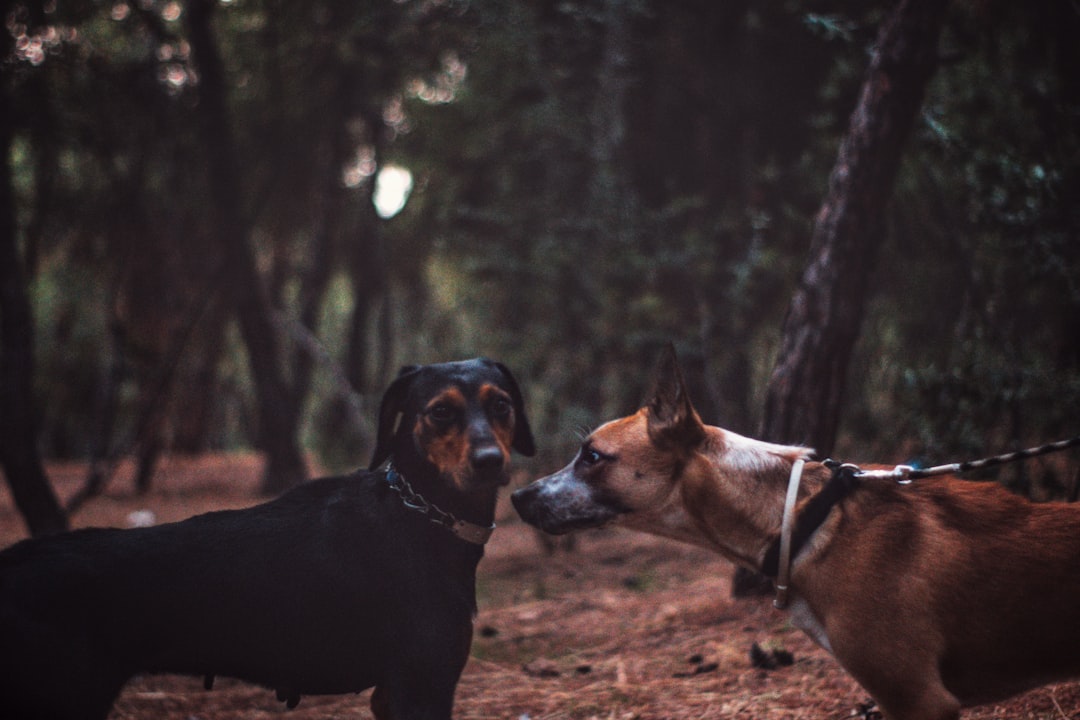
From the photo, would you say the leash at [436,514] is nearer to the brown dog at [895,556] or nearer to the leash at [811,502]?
the brown dog at [895,556]

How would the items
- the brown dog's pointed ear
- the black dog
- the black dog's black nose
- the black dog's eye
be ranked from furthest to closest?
the black dog's eye → the black dog's black nose → the brown dog's pointed ear → the black dog

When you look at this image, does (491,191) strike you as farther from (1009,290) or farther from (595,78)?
(1009,290)

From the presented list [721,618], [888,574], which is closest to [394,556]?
[888,574]

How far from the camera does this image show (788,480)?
134 inches

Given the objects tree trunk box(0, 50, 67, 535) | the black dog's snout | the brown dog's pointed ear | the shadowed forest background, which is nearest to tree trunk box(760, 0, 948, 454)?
the shadowed forest background

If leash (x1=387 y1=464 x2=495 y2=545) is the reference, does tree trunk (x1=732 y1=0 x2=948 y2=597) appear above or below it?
above

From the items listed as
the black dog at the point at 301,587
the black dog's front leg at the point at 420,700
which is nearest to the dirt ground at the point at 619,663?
the black dog at the point at 301,587

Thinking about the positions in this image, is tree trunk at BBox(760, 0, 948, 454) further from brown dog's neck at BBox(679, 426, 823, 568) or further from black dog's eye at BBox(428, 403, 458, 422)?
black dog's eye at BBox(428, 403, 458, 422)

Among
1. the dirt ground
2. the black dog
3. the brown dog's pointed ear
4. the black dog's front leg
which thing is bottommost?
the dirt ground

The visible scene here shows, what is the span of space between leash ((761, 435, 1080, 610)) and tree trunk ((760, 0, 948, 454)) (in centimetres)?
240

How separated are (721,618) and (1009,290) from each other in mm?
4485

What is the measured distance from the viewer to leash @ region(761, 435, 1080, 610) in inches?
126

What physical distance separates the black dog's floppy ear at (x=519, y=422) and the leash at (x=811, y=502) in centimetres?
150

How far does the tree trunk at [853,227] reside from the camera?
5.66 meters
